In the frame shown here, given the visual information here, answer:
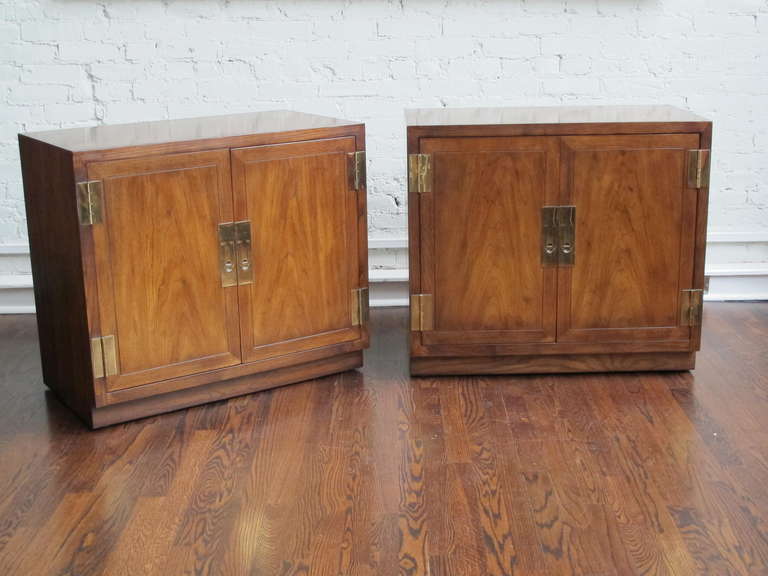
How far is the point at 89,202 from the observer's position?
124 inches

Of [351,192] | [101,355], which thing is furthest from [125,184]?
[351,192]

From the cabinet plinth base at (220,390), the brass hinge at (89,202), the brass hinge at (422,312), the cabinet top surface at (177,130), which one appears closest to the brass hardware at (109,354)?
the cabinet plinth base at (220,390)

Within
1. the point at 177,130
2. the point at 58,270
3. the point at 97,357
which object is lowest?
the point at 97,357

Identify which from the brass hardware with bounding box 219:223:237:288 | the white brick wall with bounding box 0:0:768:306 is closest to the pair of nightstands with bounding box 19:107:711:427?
the brass hardware with bounding box 219:223:237:288

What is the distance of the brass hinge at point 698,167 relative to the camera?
348cm

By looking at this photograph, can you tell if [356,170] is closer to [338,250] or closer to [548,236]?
[338,250]

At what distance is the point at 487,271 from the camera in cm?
358

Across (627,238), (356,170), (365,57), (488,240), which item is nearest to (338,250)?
(356,170)

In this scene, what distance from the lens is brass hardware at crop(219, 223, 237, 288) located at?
3381 mm

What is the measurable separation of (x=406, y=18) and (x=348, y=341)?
55.7 inches

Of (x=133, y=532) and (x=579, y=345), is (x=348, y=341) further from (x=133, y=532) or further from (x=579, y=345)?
(x=133, y=532)

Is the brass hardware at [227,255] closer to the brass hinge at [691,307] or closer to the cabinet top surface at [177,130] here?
the cabinet top surface at [177,130]

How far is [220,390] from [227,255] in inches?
17.9

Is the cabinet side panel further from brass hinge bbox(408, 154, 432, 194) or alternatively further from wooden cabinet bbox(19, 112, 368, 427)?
brass hinge bbox(408, 154, 432, 194)
